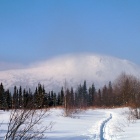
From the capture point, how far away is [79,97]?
127125mm

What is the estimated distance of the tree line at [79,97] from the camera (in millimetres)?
7684

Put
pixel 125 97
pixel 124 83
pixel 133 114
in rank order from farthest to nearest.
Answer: pixel 124 83 < pixel 125 97 < pixel 133 114

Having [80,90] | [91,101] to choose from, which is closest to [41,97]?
[91,101]

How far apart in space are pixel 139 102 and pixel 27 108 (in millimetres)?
21938

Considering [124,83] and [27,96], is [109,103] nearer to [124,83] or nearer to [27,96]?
[124,83]

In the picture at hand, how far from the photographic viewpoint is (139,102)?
28.2 meters

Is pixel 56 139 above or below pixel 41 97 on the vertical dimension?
below

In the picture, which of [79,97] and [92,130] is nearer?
[92,130]

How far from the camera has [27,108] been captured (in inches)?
298

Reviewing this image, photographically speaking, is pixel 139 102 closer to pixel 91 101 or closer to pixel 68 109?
pixel 68 109

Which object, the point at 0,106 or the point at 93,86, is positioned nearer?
the point at 0,106

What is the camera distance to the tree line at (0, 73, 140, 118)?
7684 mm

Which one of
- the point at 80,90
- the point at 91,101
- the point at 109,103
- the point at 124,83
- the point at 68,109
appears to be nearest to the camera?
the point at 68,109

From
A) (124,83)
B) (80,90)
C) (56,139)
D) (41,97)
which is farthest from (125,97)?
(41,97)
